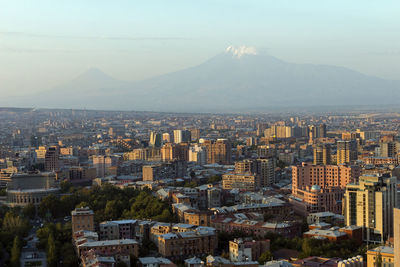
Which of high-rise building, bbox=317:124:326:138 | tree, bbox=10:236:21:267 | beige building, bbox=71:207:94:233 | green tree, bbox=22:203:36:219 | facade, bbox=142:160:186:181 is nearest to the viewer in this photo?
tree, bbox=10:236:21:267

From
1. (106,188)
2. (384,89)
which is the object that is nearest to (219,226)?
(106,188)

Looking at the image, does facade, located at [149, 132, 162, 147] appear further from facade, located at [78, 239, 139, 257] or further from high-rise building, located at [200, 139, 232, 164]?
facade, located at [78, 239, 139, 257]

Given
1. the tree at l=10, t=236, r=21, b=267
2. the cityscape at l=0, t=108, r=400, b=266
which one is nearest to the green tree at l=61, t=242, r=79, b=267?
the cityscape at l=0, t=108, r=400, b=266

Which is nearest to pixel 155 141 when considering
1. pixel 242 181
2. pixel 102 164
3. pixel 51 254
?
pixel 102 164

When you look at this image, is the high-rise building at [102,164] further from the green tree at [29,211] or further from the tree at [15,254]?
the tree at [15,254]

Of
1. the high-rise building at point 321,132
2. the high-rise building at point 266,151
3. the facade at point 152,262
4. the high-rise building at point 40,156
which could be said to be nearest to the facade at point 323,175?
the facade at point 152,262

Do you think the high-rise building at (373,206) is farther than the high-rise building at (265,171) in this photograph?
No

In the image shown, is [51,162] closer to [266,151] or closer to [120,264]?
[266,151]

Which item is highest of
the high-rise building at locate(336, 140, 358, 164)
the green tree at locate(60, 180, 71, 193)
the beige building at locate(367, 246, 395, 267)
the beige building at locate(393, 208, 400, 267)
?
the beige building at locate(393, 208, 400, 267)

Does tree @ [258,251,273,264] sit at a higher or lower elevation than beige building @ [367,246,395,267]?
lower
